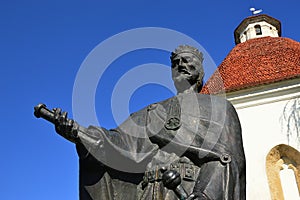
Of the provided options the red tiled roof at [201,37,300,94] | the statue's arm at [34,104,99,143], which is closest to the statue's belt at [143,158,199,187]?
the statue's arm at [34,104,99,143]

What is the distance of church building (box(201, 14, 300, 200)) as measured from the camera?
16.4 meters

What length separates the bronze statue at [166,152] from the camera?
3232 millimetres

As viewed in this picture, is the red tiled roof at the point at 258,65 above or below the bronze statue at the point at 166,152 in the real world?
above

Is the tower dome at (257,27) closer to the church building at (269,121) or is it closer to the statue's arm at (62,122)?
the church building at (269,121)

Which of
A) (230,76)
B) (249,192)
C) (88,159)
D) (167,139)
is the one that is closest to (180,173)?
(167,139)

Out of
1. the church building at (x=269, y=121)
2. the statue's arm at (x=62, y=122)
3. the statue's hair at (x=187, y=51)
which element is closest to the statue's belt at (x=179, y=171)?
the statue's arm at (x=62, y=122)

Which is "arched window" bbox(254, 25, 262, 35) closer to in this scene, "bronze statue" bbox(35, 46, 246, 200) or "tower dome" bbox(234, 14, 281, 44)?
"tower dome" bbox(234, 14, 281, 44)

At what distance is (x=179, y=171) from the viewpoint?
332 cm

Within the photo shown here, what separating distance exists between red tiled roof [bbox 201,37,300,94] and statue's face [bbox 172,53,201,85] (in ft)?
41.0

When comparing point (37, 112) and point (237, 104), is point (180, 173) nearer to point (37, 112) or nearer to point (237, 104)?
point (37, 112)

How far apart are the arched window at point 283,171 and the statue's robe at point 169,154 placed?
1345 cm

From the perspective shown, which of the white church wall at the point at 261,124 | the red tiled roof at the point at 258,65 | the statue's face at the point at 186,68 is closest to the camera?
the statue's face at the point at 186,68

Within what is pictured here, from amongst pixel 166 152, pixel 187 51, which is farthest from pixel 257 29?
pixel 166 152

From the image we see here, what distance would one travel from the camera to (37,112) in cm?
330
